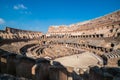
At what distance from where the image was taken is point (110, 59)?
1445 centimetres

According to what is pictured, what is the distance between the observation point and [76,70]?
8.38 meters

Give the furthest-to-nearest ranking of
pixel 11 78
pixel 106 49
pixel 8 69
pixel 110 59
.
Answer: pixel 106 49, pixel 110 59, pixel 8 69, pixel 11 78

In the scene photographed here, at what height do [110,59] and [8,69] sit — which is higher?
[8,69]

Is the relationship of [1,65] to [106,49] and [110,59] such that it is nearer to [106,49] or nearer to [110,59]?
[110,59]

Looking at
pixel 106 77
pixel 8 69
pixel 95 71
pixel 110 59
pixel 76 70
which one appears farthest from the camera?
pixel 110 59

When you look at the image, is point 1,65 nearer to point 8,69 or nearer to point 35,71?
point 8,69

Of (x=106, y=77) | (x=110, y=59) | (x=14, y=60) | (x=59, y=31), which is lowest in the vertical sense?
(x=110, y=59)

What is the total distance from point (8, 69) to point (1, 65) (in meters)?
0.41

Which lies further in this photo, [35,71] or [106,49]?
[106,49]

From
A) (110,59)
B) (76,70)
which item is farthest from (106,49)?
(76,70)

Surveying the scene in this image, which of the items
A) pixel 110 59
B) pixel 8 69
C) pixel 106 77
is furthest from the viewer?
pixel 110 59

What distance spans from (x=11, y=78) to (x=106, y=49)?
1998 cm

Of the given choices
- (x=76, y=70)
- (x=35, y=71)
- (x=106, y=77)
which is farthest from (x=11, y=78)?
(x=76, y=70)

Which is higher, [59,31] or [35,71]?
[59,31]
